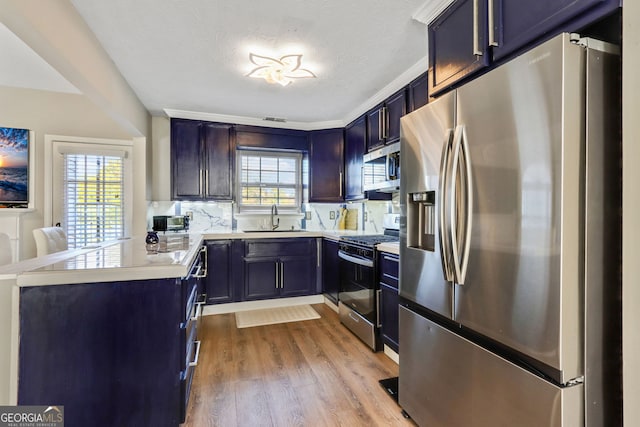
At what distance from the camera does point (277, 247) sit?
359 cm

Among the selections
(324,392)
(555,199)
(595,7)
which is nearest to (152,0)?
(595,7)

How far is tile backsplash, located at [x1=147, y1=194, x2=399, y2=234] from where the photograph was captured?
144 inches

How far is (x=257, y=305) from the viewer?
11.9 feet

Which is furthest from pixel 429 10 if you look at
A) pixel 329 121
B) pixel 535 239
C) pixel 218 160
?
pixel 218 160

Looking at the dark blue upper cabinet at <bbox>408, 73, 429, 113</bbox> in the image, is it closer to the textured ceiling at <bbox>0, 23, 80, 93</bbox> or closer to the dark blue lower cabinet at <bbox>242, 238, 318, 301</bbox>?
the dark blue lower cabinet at <bbox>242, 238, 318, 301</bbox>

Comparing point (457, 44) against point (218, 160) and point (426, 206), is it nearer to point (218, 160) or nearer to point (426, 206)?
point (426, 206)

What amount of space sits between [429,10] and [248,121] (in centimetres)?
262

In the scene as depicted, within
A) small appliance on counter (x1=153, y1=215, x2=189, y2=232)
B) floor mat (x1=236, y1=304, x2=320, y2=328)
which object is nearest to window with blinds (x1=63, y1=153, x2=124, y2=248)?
small appliance on counter (x1=153, y1=215, x2=189, y2=232)

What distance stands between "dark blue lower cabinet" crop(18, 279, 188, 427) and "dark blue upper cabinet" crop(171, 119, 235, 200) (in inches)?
95.7

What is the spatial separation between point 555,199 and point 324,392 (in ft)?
5.63

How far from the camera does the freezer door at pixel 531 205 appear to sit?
93cm

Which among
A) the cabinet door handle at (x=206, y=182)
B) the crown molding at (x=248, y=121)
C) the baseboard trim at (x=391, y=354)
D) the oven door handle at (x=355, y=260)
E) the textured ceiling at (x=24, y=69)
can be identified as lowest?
the baseboard trim at (x=391, y=354)

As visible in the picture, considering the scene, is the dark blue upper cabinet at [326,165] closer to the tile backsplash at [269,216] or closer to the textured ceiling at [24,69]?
the tile backsplash at [269,216]

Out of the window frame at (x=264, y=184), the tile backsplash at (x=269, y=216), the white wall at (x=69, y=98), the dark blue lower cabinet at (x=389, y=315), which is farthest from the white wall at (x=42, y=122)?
the dark blue lower cabinet at (x=389, y=315)
